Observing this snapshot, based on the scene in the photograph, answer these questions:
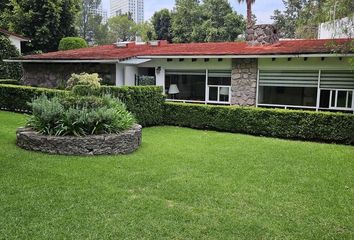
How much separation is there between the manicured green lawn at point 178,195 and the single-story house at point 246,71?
4.89 meters

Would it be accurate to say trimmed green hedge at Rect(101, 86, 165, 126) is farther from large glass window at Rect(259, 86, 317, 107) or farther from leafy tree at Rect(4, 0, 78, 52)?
leafy tree at Rect(4, 0, 78, 52)

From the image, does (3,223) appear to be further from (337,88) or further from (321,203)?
(337,88)

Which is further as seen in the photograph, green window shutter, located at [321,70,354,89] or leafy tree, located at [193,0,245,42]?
leafy tree, located at [193,0,245,42]

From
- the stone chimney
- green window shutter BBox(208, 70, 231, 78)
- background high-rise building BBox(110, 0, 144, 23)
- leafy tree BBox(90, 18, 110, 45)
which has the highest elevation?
background high-rise building BBox(110, 0, 144, 23)

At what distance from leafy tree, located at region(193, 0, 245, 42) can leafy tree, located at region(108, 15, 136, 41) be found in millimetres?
32832

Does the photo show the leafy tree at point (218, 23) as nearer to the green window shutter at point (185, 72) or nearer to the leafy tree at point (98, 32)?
the green window shutter at point (185, 72)

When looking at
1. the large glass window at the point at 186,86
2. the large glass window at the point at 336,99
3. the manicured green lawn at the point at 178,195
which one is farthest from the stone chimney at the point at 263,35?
the manicured green lawn at the point at 178,195

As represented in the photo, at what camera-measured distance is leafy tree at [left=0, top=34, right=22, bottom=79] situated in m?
23.0

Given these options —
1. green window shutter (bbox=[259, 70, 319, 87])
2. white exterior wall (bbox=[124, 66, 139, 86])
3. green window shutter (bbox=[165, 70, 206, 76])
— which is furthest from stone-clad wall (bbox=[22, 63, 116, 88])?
green window shutter (bbox=[259, 70, 319, 87])

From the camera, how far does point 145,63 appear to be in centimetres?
1686

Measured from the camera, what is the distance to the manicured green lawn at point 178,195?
4.55 meters

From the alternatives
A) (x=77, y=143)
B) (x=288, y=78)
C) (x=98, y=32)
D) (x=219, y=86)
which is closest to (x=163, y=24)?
(x=219, y=86)

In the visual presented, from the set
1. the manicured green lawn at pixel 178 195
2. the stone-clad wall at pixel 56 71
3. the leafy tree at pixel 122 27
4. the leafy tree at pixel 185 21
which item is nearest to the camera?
the manicured green lawn at pixel 178 195

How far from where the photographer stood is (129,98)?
1212 centimetres
